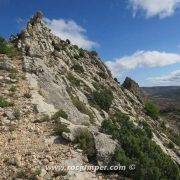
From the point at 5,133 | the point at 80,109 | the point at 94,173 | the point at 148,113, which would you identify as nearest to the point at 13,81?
the point at 80,109

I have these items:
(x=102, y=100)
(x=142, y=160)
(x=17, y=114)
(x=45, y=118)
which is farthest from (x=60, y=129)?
(x=102, y=100)

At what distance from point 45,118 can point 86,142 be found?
4619mm

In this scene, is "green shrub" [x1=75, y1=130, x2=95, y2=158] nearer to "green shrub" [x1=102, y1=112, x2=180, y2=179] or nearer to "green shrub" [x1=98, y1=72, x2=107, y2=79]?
"green shrub" [x1=102, y1=112, x2=180, y2=179]

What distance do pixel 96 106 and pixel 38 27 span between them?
21.4 metres

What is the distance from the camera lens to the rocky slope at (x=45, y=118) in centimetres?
1712

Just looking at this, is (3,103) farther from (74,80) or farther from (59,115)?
(74,80)

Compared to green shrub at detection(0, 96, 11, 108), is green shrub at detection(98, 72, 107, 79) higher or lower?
higher

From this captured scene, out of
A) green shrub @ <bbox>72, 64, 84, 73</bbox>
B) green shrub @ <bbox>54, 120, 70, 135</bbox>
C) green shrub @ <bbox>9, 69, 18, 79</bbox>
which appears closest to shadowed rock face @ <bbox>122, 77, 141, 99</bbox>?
green shrub @ <bbox>72, 64, 84, 73</bbox>

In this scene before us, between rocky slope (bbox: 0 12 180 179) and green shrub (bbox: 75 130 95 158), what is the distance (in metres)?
0.06

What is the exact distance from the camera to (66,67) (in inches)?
1839

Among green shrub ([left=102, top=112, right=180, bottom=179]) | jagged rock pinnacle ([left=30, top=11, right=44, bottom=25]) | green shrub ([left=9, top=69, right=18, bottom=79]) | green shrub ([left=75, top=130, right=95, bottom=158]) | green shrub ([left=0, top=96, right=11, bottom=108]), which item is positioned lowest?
green shrub ([left=102, top=112, right=180, bottom=179])

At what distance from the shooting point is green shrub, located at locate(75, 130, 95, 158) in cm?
1864

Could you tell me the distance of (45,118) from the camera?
2280 cm

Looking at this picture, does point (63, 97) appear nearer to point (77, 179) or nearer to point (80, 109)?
point (80, 109)
